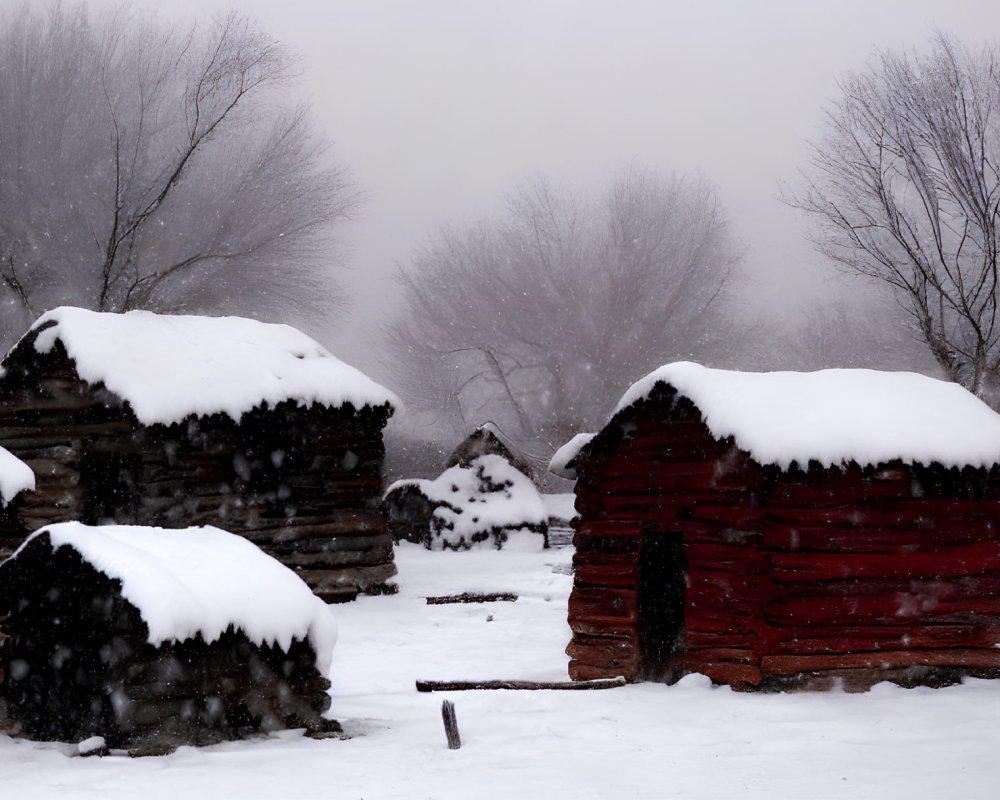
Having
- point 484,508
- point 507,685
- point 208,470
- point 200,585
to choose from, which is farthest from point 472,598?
point 200,585

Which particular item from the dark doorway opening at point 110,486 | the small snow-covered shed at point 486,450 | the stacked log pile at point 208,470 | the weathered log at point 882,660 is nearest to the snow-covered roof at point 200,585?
the weathered log at point 882,660

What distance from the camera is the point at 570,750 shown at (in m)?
7.39

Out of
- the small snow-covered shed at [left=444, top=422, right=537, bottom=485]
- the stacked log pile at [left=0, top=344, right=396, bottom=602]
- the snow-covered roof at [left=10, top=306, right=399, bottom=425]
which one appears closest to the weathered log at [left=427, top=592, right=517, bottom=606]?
the stacked log pile at [left=0, top=344, right=396, bottom=602]

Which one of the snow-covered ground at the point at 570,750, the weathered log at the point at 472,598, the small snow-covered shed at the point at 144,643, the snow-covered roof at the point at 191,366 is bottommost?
the snow-covered ground at the point at 570,750

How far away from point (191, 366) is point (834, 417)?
9.04m

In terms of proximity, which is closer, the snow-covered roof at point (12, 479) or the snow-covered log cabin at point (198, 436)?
the snow-covered roof at point (12, 479)

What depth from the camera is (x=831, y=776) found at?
662cm

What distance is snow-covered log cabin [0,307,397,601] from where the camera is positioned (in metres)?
14.4

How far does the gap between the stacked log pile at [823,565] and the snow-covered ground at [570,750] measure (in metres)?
0.32

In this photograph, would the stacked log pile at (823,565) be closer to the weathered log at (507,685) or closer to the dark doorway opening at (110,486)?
the weathered log at (507,685)

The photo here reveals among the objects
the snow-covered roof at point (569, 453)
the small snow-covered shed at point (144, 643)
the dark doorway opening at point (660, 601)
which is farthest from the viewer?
the snow-covered roof at point (569, 453)

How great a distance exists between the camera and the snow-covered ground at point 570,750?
625 cm

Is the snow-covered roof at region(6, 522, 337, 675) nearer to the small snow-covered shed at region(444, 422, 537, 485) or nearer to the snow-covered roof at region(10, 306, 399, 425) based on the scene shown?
the snow-covered roof at region(10, 306, 399, 425)

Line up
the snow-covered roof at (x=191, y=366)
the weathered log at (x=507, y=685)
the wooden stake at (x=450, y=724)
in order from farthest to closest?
the snow-covered roof at (x=191, y=366), the weathered log at (x=507, y=685), the wooden stake at (x=450, y=724)
